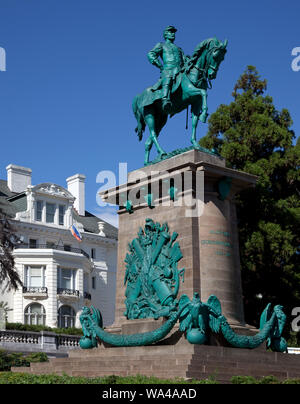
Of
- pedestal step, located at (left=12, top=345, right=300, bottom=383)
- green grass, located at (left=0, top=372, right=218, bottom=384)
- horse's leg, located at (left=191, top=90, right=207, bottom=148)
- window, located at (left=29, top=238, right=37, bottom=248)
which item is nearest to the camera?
green grass, located at (left=0, top=372, right=218, bottom=384)

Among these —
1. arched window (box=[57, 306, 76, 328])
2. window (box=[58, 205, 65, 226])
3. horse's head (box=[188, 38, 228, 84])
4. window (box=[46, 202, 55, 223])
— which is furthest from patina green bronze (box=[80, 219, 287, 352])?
window (box=[58, 205, 65, 226])

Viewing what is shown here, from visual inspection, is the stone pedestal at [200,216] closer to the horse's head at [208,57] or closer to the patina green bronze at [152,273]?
the patina green bronze at [152,273]

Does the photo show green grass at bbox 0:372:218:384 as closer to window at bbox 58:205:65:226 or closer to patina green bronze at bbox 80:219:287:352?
patina green bronze at bbox 80:219:287:352

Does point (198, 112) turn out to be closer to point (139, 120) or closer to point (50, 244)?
point (139, 120)

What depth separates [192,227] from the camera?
18969 millimetres

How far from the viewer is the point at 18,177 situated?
5994cm

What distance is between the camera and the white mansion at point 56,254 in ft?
172

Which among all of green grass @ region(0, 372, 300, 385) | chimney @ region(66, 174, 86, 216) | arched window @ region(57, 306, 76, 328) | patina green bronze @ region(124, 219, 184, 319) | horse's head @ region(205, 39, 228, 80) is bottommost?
green grass @ region(0, 372, 300, 385)

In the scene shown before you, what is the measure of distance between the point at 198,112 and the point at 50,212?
1473 inches

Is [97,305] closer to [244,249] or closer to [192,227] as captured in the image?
[244,249]

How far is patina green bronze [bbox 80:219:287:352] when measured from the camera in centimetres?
1712

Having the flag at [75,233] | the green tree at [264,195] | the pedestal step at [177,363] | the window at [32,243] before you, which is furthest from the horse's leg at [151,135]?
the flag at [75,233]

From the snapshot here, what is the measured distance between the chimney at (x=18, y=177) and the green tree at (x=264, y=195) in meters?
30.7

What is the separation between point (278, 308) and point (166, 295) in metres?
3.12
